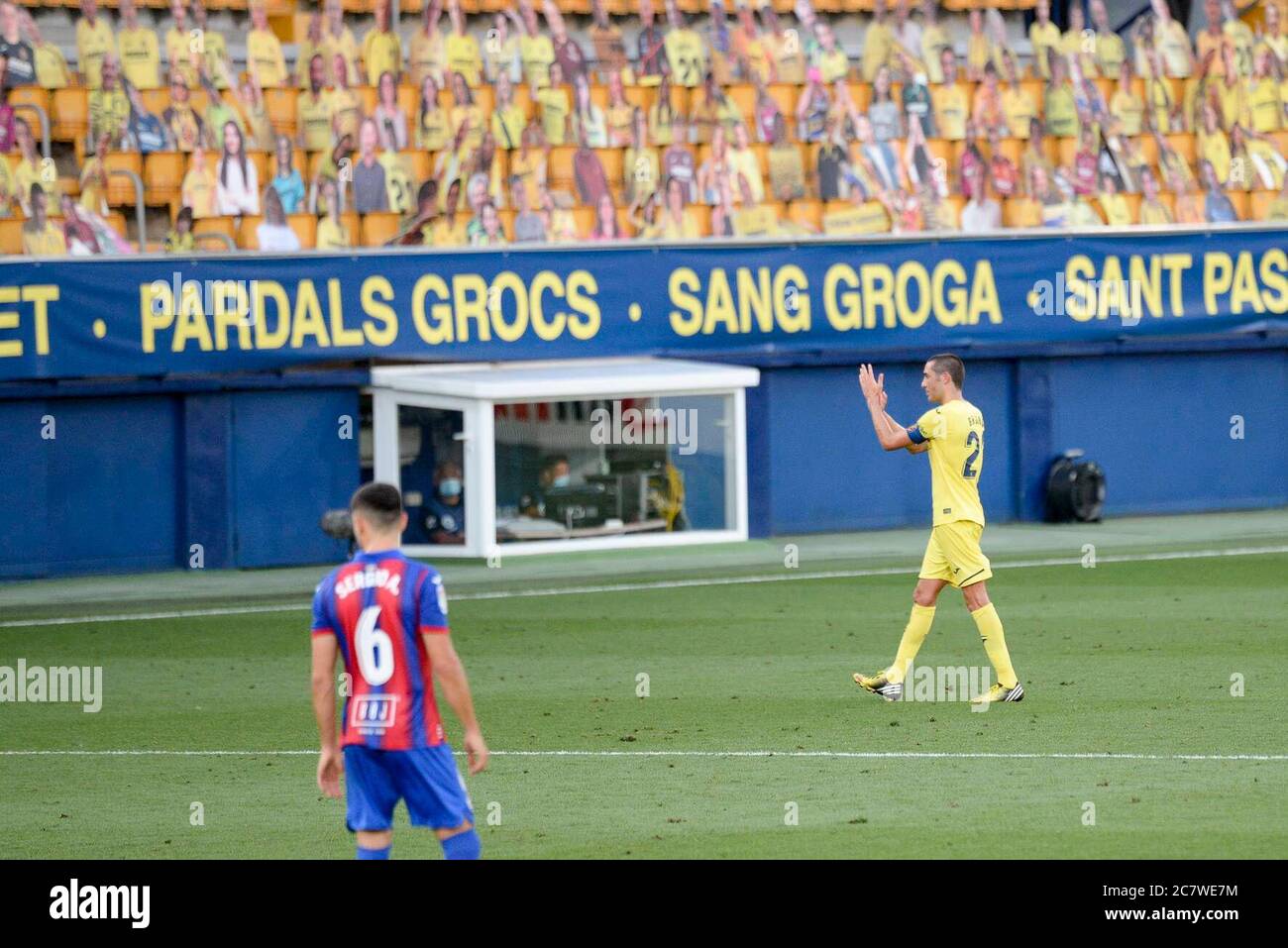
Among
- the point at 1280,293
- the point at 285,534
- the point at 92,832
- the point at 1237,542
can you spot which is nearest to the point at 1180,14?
the point at 1280,293

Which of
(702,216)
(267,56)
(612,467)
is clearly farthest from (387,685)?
(267,56)

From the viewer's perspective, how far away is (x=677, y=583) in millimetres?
18688

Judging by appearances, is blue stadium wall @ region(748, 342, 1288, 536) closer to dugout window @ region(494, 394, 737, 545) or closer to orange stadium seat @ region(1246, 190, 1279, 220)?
dugout window @ region(494, 394, 737, 545)

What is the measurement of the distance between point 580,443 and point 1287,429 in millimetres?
9074

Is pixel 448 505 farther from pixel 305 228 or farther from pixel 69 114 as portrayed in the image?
pixel 69 114

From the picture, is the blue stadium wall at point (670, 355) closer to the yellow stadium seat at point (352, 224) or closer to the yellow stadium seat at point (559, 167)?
the yellow stadium seat at point (352, 224)

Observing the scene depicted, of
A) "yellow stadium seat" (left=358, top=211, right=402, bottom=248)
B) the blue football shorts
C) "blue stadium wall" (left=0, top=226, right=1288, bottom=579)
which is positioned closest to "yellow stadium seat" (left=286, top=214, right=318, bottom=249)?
"yellow stadium seat" (left=358, top=211, right=402, bottom=248)

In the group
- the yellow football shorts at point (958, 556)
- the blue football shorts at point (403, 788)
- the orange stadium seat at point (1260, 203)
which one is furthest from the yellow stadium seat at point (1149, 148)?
the blue football shorts at point (403, 788)

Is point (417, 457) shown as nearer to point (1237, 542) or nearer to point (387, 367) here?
point (387, 367)

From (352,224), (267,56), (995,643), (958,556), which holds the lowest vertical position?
(995,643)

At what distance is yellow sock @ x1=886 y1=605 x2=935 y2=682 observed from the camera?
12.0 metres

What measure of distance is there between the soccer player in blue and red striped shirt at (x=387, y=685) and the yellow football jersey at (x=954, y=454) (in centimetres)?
552

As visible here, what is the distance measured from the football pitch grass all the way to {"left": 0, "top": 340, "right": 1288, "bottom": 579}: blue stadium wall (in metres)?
0.80

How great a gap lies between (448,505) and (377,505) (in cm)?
1400
